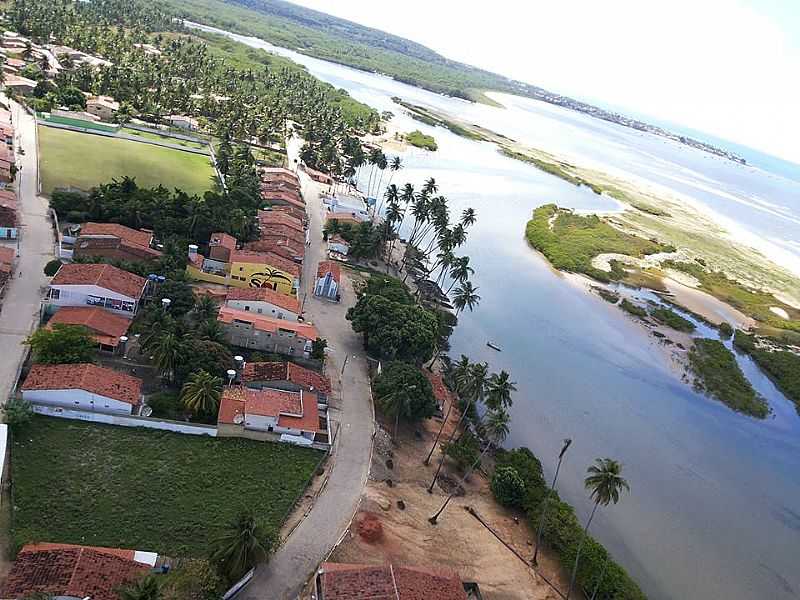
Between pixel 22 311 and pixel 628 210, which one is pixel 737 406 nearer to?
pixel 22 311

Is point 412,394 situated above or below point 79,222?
above

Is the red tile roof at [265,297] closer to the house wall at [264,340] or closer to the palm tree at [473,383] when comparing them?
the house wall at [264,340]

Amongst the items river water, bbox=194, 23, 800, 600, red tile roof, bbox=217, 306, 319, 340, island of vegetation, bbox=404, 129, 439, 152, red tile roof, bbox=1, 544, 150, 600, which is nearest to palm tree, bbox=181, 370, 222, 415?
red tile roof, bbox=217, 306, 319, 340

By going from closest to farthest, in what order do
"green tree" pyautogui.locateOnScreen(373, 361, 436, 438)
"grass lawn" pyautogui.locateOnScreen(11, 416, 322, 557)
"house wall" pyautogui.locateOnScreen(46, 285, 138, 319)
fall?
1. "grass lawn" pyautogui.locateOnScreen(11, 416, 322, 557)
2. "green tree" pyautogui.locateOnScreen(373, 361, 436, 438)
3. "house wall" pyautogui.locateOnScreen(46, 285, 138, 319)

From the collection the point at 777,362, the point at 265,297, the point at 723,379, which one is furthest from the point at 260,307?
the point at 777,362

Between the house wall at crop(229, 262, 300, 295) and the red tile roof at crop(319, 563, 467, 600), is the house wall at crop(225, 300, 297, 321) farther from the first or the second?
the red tile roof at crop(319, 563, 467, 600)

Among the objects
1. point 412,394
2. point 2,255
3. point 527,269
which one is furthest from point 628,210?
point 2,255

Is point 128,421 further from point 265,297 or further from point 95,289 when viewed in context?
point 265,297
